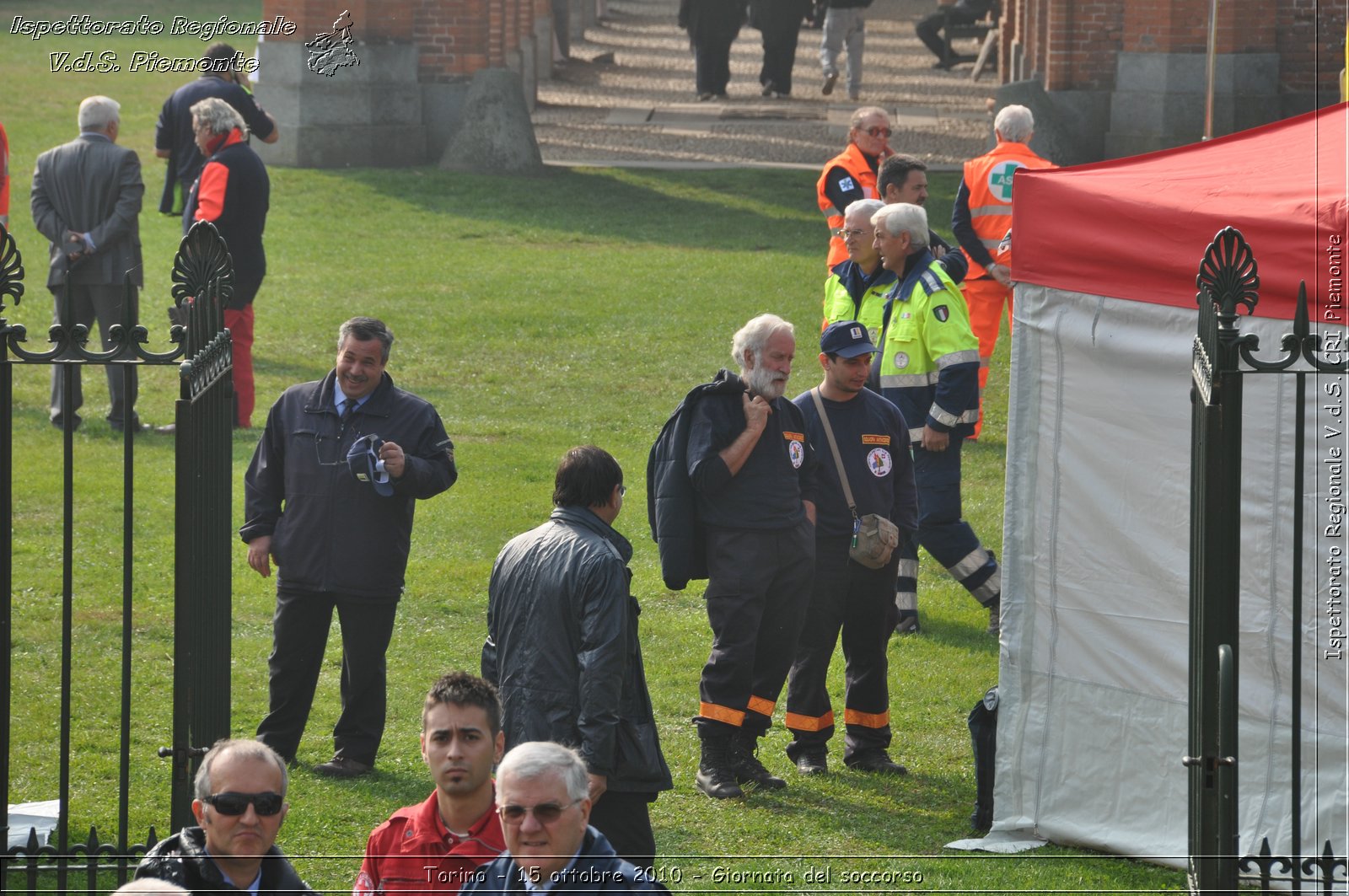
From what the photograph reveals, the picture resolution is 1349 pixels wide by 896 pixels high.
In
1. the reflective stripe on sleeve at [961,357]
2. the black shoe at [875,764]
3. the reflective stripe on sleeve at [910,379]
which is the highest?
the reflective stripe on sleeve at [961,357]

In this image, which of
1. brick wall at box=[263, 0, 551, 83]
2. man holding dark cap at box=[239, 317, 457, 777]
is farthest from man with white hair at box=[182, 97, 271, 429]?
brick wall at box=[263, 0, 551, 83]

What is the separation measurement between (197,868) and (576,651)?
58.9 inches

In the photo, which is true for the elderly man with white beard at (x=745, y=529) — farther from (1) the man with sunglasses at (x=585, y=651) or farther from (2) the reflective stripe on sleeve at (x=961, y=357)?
(2) the reflective stripe on sleeve at (x=961, y=357)

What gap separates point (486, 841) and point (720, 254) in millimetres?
13795

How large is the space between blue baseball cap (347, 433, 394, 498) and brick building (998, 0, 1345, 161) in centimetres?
1567

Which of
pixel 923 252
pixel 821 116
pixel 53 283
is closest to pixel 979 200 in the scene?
pixel 923 252

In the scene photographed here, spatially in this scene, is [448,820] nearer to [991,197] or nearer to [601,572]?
[601,572]

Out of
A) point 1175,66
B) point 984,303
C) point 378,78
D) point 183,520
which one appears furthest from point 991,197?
point 378,78

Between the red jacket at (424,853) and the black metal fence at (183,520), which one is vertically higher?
the black metal fence at (183,520)

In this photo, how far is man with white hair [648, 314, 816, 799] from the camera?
713cm

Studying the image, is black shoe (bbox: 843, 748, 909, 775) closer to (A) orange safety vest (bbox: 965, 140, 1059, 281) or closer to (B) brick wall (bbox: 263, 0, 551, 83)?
(A) orange safety vest (bbox: 965, 140, 1059, 281)

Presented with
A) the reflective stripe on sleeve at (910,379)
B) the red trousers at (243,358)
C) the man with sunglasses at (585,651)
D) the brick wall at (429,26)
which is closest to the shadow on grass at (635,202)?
the brick wall at (429,26)

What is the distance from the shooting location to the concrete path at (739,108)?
936 inches

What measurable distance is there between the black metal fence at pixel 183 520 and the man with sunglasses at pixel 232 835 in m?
0.41
